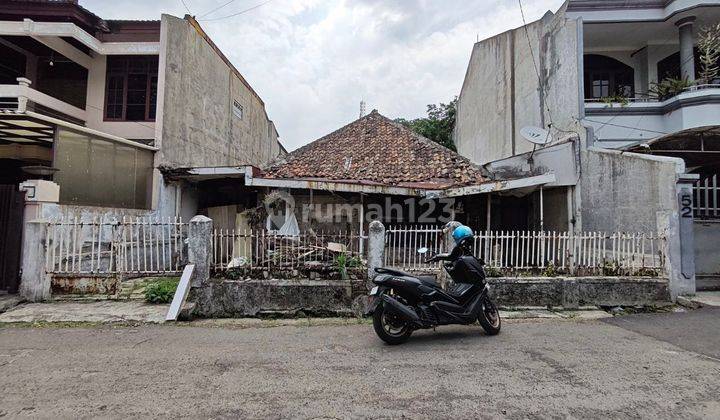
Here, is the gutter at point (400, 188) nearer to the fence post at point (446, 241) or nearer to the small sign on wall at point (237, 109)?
the fence post at point (446, 241)

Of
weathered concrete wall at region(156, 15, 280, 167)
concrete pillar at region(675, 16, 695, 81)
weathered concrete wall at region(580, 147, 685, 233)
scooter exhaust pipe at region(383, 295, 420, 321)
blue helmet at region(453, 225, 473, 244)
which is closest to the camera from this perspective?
scooter exhaust pipe at region(383, 295, 420, 321)

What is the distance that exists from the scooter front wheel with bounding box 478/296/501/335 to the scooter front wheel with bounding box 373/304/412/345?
1.04m

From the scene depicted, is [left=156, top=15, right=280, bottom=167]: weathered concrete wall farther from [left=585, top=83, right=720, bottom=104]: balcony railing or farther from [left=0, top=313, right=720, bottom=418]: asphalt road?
A: [left=585, top=83, right=720, bottom=104]: balcony railing

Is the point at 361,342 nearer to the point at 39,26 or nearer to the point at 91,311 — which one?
the point at 91,311

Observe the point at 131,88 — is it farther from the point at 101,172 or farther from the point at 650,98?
the point at 650,98

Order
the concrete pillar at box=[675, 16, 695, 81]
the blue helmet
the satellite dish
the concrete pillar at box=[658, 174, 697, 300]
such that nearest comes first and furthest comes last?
the blue helmet < the concrete pillar at box=[658, 174, 697, 300] < the satellite dish < the concrete pillar at box=[675, 16, 695, 81]

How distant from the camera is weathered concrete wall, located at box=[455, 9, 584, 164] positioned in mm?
10094

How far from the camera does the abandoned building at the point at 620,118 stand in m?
7.92

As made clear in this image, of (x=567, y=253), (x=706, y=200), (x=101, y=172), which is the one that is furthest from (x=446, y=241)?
(x=101, y=172)

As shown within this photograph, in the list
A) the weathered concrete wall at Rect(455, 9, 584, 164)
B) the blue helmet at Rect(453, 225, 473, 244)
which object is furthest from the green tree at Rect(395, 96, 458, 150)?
the blue helmet at Rect(453, 225, 473, 244)

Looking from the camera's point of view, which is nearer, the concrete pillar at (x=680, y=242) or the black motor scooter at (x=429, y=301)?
the black motor scooter at (x=429, y=301)

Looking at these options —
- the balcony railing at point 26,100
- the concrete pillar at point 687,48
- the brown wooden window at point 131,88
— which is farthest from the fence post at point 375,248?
the concrete pillar at point 687,48

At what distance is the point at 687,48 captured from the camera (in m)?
10.2

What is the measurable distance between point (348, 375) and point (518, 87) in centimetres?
1193
